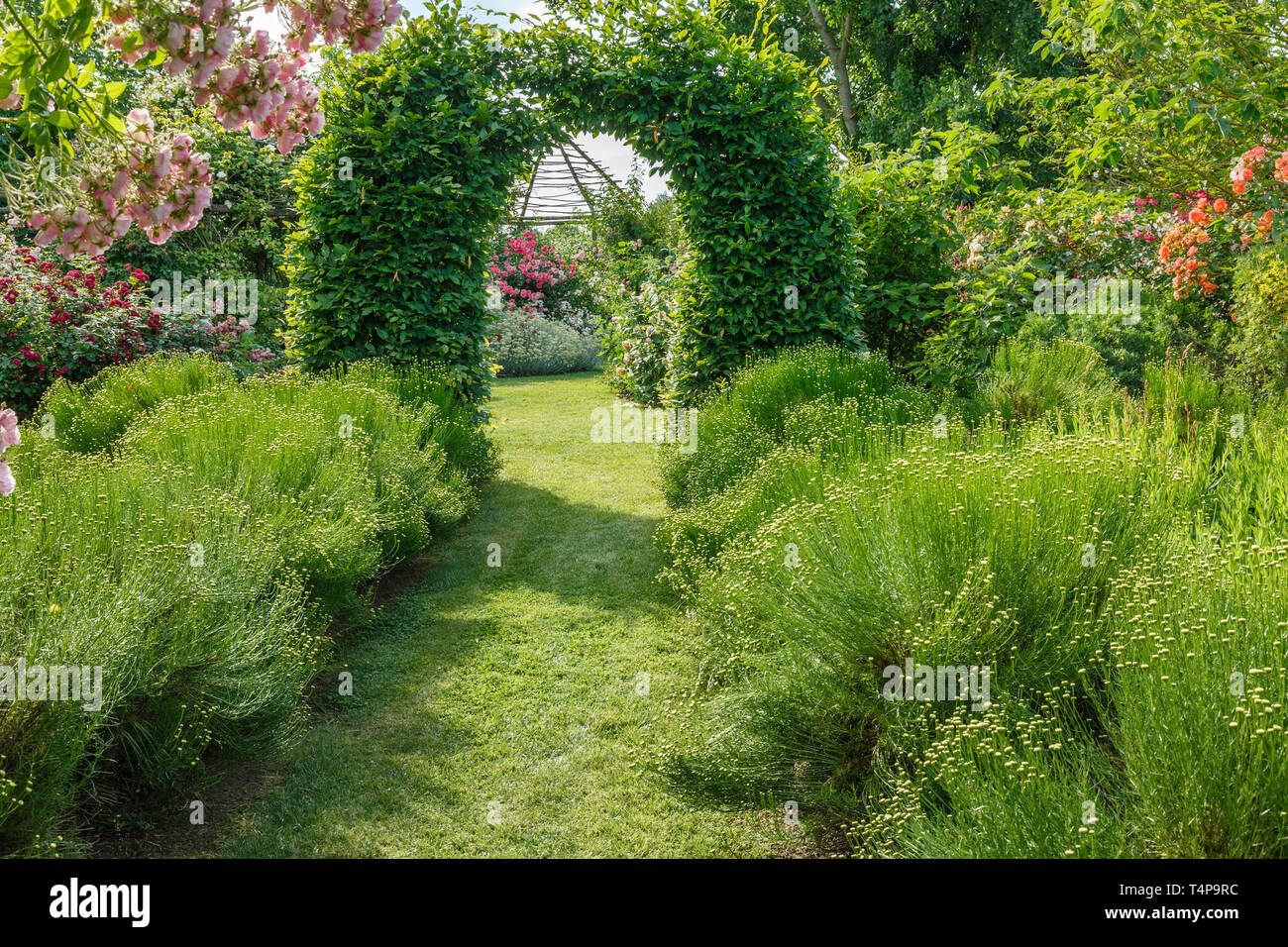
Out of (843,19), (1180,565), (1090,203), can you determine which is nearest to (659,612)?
(1180,565)

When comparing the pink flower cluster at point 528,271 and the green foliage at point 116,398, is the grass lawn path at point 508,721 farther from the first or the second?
the pink flower cluster at point 528,271

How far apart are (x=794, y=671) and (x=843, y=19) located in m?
20.6

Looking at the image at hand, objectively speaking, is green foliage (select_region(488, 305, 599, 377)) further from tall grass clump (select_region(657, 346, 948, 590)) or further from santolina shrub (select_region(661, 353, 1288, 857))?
santolina shrub (select_region(661, 353, 1288, 857))

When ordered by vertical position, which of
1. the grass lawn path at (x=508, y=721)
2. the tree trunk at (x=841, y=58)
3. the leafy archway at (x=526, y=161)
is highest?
the tree trunk at (x=841, y=58)

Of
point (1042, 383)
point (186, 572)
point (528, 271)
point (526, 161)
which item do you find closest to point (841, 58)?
point (528, 271)

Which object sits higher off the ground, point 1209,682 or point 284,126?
point 284,126

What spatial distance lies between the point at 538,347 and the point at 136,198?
15337mm

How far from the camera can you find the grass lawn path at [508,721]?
3021 millimetres

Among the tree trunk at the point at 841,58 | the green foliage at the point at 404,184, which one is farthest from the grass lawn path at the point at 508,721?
the tree trunk at the point at 841,58

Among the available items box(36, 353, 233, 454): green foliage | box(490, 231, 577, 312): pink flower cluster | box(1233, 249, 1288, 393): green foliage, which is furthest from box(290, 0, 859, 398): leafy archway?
box(490, 231, 577, 312): pink flower cluster

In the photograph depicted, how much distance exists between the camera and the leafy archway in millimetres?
7551

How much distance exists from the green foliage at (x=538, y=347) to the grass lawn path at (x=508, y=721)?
419 inches
